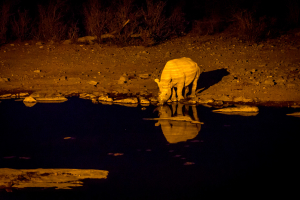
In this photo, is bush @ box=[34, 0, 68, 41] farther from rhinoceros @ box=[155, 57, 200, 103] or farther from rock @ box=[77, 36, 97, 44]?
rhinoceros @ box=[155, 57, 200, 103]

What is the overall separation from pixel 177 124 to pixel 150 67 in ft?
16.7

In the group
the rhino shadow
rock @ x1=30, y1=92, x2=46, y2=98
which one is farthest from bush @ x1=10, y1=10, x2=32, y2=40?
the rhino shadow

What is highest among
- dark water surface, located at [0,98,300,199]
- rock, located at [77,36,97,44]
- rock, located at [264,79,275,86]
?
rock, located at [77,36,97,44]

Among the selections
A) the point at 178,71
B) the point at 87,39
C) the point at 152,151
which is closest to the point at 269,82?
the point at 178,71

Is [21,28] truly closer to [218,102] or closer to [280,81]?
[218,102]

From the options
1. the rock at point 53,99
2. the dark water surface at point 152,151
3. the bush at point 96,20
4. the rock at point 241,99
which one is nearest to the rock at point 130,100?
the dark water surface at point 152,151

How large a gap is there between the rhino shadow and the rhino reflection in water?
1898mm

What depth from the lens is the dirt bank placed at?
417 inches

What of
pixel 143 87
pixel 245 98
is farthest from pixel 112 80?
pixel 245 98

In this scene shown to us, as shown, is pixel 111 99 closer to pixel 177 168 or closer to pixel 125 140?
pixel 125 140

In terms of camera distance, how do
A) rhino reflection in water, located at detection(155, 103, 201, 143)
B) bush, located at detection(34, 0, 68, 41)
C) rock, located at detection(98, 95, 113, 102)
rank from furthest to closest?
1. bush, located at detection(34, 0, 68, 41)
2. rock, located at detection(98, 95, 113, 102)
3. rhino reflection in water, located at detection(155, 103, 201, 143)

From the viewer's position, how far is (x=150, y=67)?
1288cm

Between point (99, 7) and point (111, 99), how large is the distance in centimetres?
874

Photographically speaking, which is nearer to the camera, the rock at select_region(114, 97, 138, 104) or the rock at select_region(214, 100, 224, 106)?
the rock at select_region(214, 100, 224, 106)
